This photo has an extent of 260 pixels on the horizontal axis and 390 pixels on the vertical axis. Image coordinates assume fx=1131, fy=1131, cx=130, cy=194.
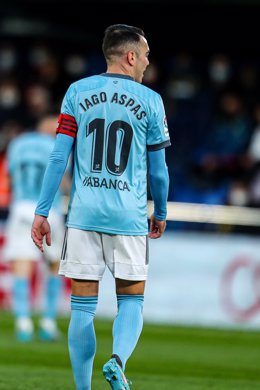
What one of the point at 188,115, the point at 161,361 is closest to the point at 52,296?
the point at 161,361

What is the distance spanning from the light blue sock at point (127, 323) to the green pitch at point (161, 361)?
4.41ft

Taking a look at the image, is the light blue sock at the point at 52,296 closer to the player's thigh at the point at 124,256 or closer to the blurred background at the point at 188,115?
the blurred background at the point at 188,115

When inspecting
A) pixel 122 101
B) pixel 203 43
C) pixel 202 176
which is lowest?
pixel 122 101

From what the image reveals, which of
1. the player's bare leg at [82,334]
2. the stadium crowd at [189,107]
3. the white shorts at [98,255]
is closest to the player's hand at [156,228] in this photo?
the white shorts at [98,255]

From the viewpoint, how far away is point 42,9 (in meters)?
20.3

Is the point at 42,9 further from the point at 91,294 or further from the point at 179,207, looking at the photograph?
the point at 91,294

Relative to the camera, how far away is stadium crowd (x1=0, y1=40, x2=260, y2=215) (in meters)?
15.6

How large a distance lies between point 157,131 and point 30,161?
4.91 meters

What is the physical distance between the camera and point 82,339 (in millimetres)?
6293

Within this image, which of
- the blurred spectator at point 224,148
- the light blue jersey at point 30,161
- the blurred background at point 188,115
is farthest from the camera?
the blurred spectator at point 224,148

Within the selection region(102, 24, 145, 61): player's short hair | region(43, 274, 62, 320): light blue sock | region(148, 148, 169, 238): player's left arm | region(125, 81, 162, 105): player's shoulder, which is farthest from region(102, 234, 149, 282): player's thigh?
region(43, 274, 62, 320): light blue sock

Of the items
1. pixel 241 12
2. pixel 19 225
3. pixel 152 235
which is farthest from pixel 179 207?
pixel 152 235

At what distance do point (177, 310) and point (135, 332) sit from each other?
7779 mm

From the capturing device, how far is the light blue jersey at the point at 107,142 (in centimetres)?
629
